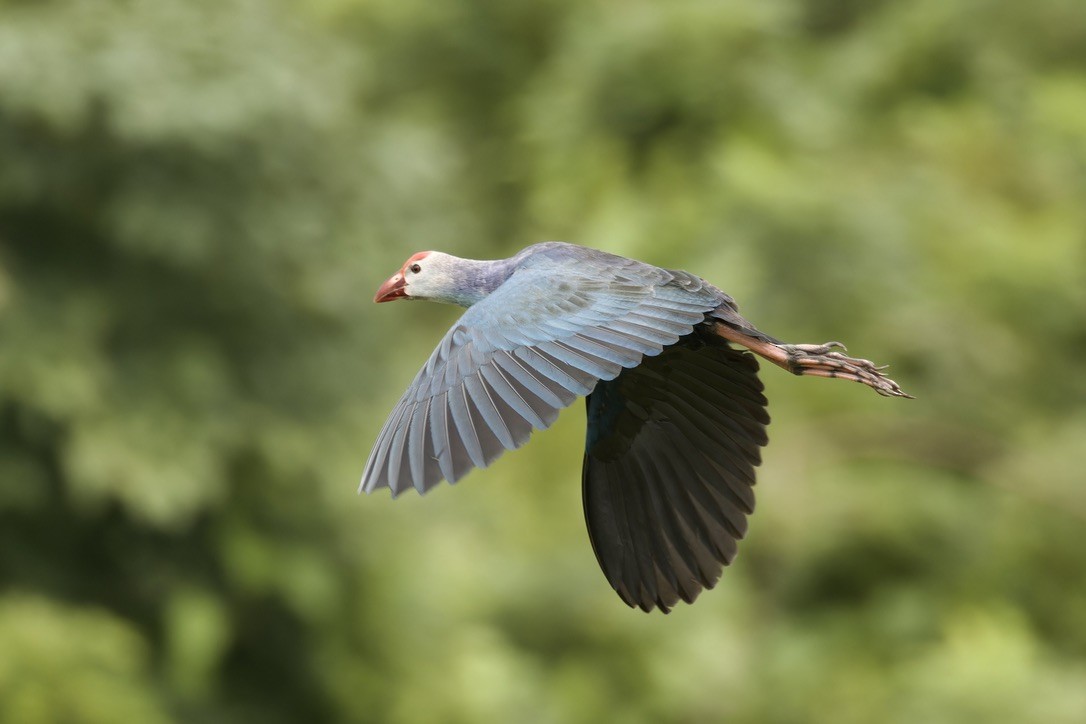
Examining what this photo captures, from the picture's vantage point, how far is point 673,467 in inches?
199

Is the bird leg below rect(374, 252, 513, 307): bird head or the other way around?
below

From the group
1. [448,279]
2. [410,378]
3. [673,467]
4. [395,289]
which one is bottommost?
[673,467]

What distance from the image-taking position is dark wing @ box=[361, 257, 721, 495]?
3.97m

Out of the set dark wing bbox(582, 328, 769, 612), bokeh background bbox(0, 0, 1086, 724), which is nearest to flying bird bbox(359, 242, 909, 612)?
dark wing bbox(582, 328, 769, 612)

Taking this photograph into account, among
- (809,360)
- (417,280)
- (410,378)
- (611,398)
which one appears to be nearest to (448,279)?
(417,280)

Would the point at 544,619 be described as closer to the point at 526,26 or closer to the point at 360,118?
the point at 360,118

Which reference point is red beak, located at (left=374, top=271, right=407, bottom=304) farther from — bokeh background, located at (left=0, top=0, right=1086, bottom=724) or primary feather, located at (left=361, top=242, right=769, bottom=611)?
bokeh background, located at (left=0, top=0, right=1086, bottom=724)

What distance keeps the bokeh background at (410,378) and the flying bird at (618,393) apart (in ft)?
14.9

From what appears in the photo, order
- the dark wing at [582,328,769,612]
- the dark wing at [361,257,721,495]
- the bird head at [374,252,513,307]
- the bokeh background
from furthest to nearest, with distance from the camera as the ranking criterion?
the bokeh background
the bird head at [374,252,513,307]
the dark wing at [582,328,769,612]
the dark wing at [361,257,721,495]

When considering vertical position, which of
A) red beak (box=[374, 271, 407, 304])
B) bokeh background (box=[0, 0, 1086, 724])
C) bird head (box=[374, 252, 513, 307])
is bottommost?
bird head (box=[374, 252, 513, 307])

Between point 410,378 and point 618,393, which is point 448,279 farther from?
point 410,378

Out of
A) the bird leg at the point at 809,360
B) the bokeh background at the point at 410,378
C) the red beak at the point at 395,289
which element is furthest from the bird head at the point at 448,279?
the bokeh background at the point at 410,378

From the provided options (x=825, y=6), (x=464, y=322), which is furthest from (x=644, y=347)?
(x=825, y=6)

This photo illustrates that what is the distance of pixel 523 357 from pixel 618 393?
920mm
